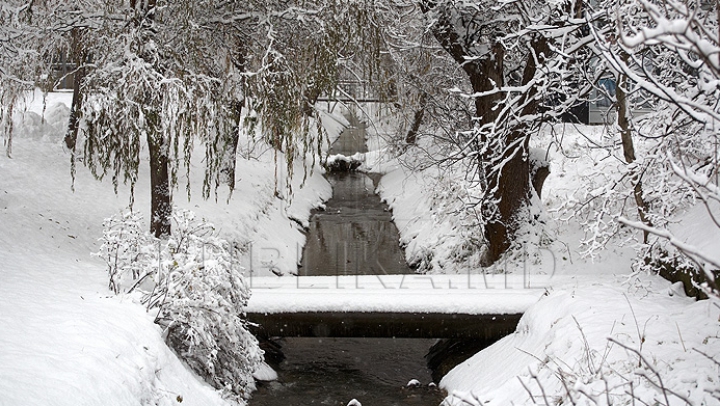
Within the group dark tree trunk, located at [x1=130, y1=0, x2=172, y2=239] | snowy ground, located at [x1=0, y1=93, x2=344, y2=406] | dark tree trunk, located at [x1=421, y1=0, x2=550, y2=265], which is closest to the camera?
snowy ground, located at [x1=0, y1=93, x2=344, y2=406]

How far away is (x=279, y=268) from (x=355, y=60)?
4.49 metres

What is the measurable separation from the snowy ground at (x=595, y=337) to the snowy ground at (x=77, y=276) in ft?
8.88

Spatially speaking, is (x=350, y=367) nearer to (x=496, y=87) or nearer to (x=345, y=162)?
(x=496, y=87)

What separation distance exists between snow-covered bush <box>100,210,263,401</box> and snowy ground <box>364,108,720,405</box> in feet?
7.81

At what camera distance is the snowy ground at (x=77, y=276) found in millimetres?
5078

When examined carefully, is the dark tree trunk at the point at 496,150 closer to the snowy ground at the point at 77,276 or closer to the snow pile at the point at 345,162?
the snowy ground at the point at 77,276

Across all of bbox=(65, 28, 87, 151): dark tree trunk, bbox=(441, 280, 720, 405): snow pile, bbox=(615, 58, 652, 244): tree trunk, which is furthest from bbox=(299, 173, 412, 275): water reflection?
bbox=(615, 58, 652, 244): tree trunk

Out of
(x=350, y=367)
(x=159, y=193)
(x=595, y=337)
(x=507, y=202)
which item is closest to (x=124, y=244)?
(x=159, y=193)

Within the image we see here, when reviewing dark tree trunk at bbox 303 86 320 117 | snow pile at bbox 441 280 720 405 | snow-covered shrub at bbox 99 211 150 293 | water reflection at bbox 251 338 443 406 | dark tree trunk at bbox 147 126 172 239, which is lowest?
water reflection at bbox 251 338 443 406

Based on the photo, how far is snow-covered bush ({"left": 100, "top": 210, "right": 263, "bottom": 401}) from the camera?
267 inches

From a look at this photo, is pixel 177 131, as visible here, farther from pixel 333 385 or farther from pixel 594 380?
pixel 594 380

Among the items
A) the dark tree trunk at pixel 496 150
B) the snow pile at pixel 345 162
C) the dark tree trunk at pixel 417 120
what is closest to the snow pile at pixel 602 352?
the dark tree trunk at pixel 496 150

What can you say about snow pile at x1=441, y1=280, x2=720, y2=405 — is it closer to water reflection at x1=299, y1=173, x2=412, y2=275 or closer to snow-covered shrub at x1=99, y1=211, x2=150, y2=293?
snow-covered shrub at x1=99, y1=211, x2=150, y2=293

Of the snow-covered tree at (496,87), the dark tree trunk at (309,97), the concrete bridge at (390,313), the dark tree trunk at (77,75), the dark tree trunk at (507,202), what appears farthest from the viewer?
the dark tree trunk at (507,202)
